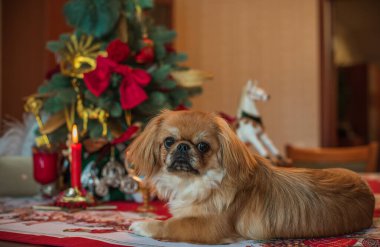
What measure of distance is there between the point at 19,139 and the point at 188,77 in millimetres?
828

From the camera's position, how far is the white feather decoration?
226cm

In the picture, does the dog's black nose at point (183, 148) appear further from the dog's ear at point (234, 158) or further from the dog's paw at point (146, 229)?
the dog's paw at point (146, 229)

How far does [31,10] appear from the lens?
10.3ft

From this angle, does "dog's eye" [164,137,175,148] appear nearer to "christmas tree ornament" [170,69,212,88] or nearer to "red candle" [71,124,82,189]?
"red candle" [71,124,82,189]

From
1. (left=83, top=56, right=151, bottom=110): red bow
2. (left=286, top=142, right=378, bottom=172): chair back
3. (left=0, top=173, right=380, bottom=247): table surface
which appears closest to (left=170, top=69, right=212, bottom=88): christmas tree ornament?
(left=83, top=56, right=151, bottom=110): red bow

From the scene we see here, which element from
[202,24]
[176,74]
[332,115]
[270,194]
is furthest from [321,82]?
[270,194]

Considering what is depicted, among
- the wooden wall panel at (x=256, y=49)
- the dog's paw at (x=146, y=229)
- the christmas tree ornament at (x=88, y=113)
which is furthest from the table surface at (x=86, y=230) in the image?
the wooden wall panel at (x=256, y=49)

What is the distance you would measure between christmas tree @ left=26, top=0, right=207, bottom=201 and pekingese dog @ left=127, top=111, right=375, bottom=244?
628mm

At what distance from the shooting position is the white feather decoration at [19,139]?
2256mm

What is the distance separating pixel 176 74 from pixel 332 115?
105 inches

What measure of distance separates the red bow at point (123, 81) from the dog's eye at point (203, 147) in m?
0.69

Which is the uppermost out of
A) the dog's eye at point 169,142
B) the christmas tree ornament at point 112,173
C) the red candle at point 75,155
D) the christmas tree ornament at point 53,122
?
the christmas tree ornament at point 53,122

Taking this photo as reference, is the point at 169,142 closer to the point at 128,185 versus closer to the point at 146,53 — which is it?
the point at 128,185

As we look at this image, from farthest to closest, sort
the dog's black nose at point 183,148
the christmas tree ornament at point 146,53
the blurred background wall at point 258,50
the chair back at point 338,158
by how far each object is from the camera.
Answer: the blurred background wall at point 258,50, the chair back at point 338,158, the christmas tree ornament at point 146,53, the dog's black nose at point 183,148
